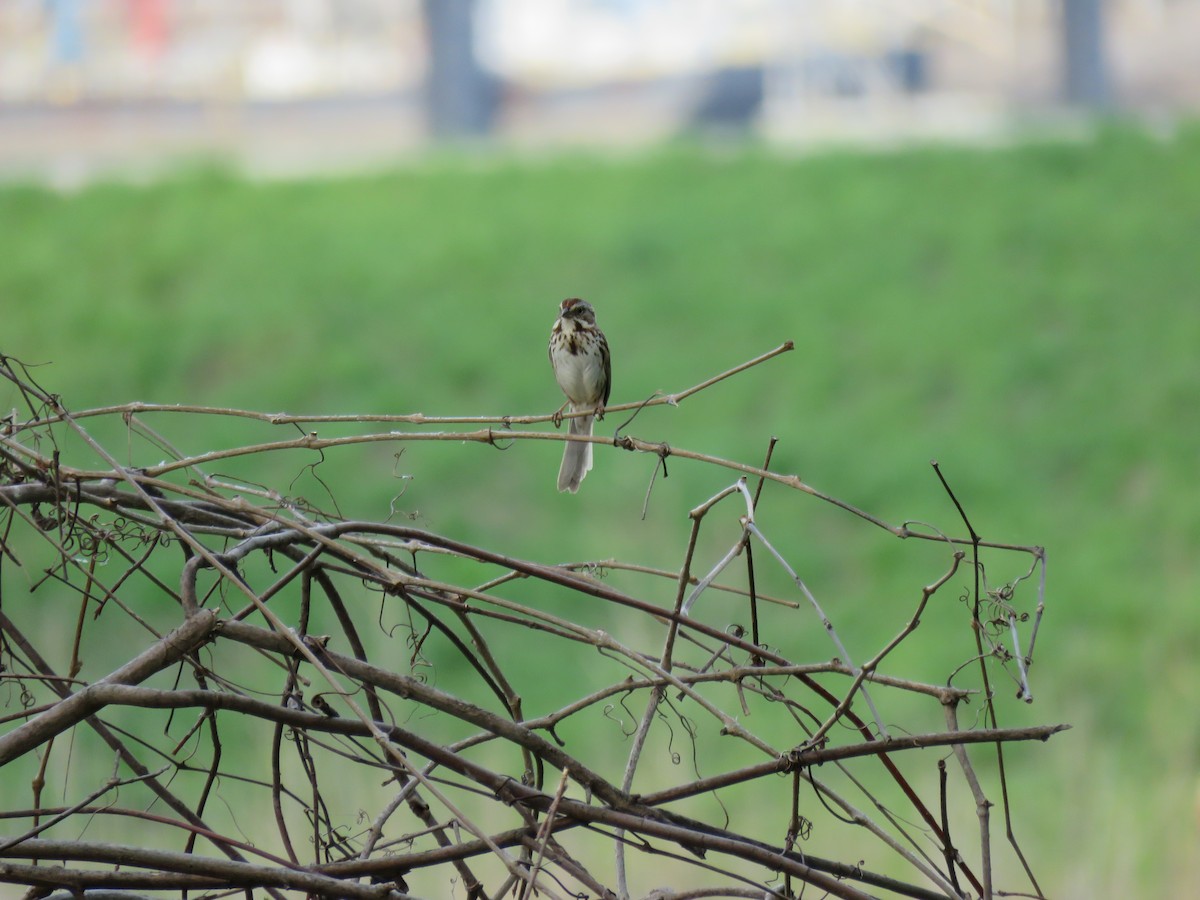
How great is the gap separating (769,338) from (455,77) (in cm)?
552

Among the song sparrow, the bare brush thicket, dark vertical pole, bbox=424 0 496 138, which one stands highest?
dark vertical pole, bbox=424 0 496 138

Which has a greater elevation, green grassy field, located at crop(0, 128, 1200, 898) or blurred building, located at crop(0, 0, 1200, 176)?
blurred building, located at crop(0, 0, 1200, 176)

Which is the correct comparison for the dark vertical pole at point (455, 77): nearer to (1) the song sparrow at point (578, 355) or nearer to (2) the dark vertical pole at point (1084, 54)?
(2) the dark vertical pole at point (1084, 54)

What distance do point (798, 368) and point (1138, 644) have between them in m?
2.97

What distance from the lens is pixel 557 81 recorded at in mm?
14594

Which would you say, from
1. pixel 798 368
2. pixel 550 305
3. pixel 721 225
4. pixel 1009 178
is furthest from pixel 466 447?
pixel 1009 178

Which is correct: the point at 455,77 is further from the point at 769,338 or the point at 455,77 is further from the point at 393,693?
the point at 393,693

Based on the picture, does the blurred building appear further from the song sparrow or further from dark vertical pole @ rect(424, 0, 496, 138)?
the song sparrow

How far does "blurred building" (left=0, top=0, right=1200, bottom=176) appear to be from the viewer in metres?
14.0

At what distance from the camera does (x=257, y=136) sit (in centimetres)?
1441

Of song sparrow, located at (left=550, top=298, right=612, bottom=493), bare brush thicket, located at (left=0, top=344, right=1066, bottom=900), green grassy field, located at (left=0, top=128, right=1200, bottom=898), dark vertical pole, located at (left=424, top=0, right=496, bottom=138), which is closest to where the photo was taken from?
bare brush thicket, located at (left=0, top=344, right=1066, bottom=900)

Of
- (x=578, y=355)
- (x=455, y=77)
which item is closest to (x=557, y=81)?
(x=455, y=77)

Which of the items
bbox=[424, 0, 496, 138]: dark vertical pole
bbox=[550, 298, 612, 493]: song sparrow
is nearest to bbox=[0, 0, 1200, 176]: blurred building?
bbox=[424, 0, 496, 138]: dark vertical pole

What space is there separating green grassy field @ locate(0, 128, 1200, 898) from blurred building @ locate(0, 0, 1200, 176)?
315cm
